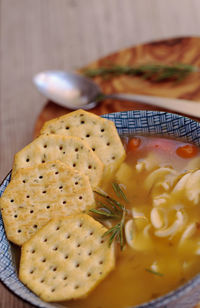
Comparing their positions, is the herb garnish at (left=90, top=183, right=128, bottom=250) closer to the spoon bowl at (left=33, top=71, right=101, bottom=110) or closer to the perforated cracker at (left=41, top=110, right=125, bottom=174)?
the perforated cracker at (left=41, top=110, right=125, bottom=174)

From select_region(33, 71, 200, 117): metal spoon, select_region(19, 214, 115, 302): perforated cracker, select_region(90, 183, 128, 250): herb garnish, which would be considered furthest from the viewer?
select_region(33, 71, 200, 117): metal spoon

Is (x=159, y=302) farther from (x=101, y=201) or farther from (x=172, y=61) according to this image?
(x=172, y=61)

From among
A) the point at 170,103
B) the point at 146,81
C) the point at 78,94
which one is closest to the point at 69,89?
the point at 78,94

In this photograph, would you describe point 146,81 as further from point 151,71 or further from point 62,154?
point 62,154

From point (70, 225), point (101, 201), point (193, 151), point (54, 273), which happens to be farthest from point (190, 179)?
point (54, 273)

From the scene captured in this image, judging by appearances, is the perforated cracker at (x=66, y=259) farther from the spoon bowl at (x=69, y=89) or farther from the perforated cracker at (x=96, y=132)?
the spoon bowl at (x=69, y=89)

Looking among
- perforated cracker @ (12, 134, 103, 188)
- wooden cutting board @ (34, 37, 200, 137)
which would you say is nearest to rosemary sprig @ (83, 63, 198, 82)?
wooden cutting board @ (34, 37, 200, 137)

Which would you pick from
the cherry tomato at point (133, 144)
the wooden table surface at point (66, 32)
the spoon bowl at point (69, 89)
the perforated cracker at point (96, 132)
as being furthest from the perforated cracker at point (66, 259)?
the wooden table surface at point (66, 32)
